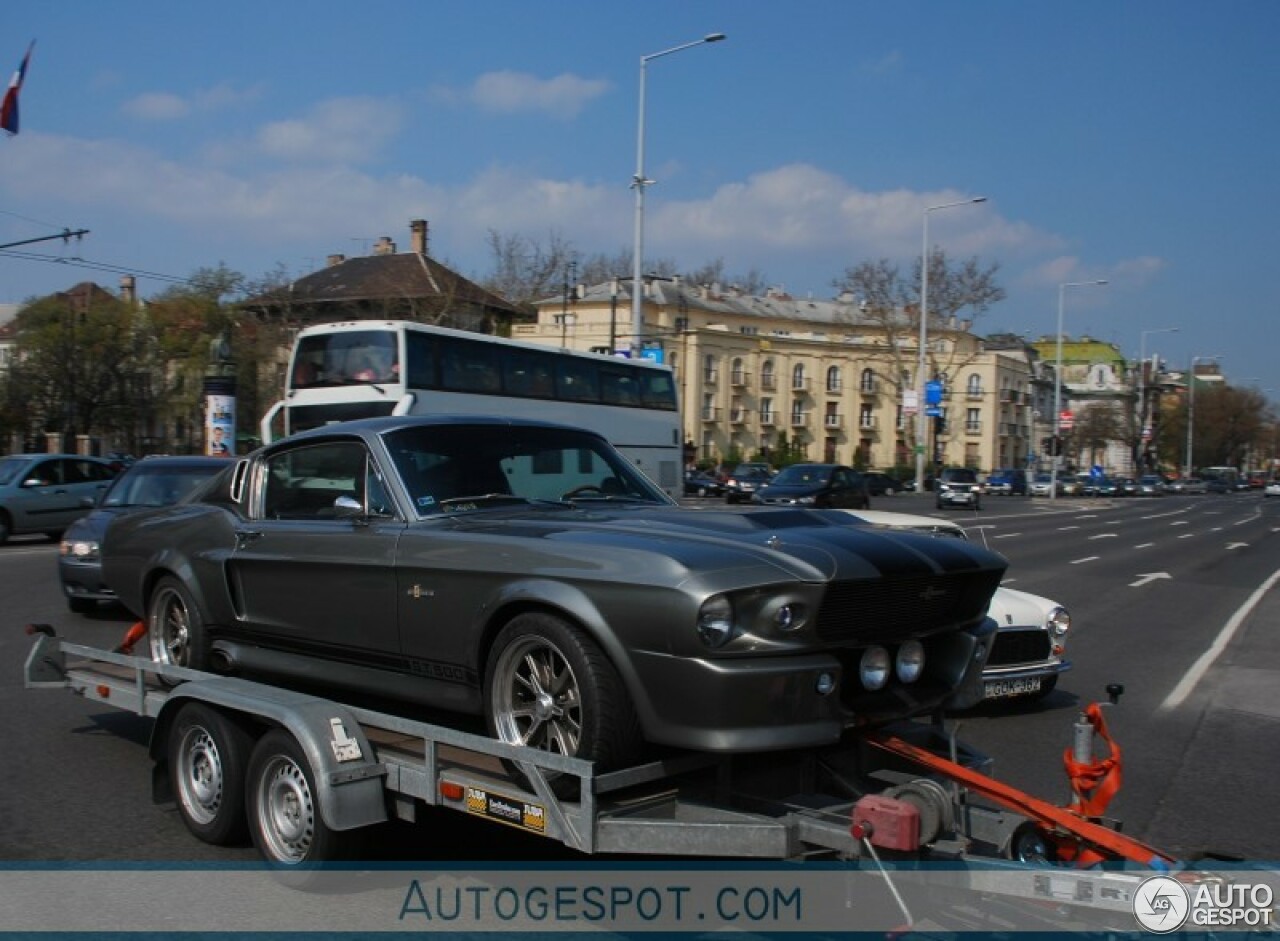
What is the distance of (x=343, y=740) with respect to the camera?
173 inches

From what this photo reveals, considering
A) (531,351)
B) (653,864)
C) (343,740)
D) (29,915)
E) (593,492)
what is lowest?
(29,915)

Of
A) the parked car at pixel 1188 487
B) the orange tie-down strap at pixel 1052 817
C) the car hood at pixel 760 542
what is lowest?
the parked car at pixel 1188 487

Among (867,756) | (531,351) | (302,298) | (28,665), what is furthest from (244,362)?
(867,756)

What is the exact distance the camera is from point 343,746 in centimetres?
438

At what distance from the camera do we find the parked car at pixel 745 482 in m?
46.1

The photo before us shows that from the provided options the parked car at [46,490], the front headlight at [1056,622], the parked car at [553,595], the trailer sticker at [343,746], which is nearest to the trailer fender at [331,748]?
the trailer sticker at [343,746]

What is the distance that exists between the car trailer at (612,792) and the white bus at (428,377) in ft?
39.7

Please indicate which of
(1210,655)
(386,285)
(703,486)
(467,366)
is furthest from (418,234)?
(1210,655)

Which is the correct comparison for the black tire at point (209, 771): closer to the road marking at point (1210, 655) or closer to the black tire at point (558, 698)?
the black tire at point (558, 698)

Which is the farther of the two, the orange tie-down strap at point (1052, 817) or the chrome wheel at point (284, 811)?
the chrome wheel at point (284, 811)

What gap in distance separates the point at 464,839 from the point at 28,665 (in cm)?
281

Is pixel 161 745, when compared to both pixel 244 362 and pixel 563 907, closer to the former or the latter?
pixel 563 907

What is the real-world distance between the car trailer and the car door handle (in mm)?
686

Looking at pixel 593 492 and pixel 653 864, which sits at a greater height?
pixel 593 492
